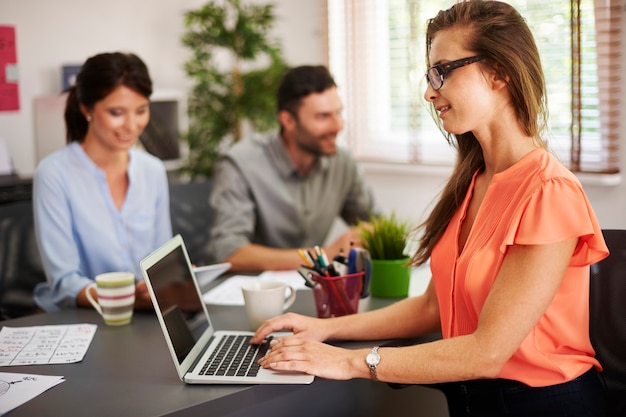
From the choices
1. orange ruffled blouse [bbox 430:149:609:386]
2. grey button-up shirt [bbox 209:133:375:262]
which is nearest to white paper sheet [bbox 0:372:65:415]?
orange ruffled blouse [bbox 430:149:609:386]

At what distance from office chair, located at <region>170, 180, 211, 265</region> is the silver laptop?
1192 millimetres

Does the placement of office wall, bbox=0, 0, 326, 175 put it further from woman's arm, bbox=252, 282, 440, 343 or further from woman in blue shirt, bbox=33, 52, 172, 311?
woman's arm, bbox=252, 282, 440, 343

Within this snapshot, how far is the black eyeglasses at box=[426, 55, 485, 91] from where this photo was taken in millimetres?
1376

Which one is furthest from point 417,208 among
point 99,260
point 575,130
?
point 99,260

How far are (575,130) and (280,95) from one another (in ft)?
4.04

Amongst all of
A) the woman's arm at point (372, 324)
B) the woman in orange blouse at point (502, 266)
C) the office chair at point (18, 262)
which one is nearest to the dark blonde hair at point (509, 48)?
the woman in orange blouse at point (502, 266)

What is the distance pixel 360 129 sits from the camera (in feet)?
12.8

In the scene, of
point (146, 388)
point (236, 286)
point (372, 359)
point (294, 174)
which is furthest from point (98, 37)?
point (372, 359)

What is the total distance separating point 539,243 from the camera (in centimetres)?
122

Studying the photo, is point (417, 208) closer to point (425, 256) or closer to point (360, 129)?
point (360, 129)

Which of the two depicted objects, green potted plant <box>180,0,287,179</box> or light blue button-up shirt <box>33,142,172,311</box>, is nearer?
light blue button-up shirt <box>33,142,172,311</box>

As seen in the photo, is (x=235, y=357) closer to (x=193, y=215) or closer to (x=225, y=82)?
(x=193, y=215)

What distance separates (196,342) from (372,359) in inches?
14.9

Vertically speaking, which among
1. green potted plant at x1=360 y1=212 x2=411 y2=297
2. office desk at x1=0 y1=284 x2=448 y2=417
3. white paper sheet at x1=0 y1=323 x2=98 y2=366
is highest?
green potted plant at x1=360 y1=212 x2=411 y2=297
